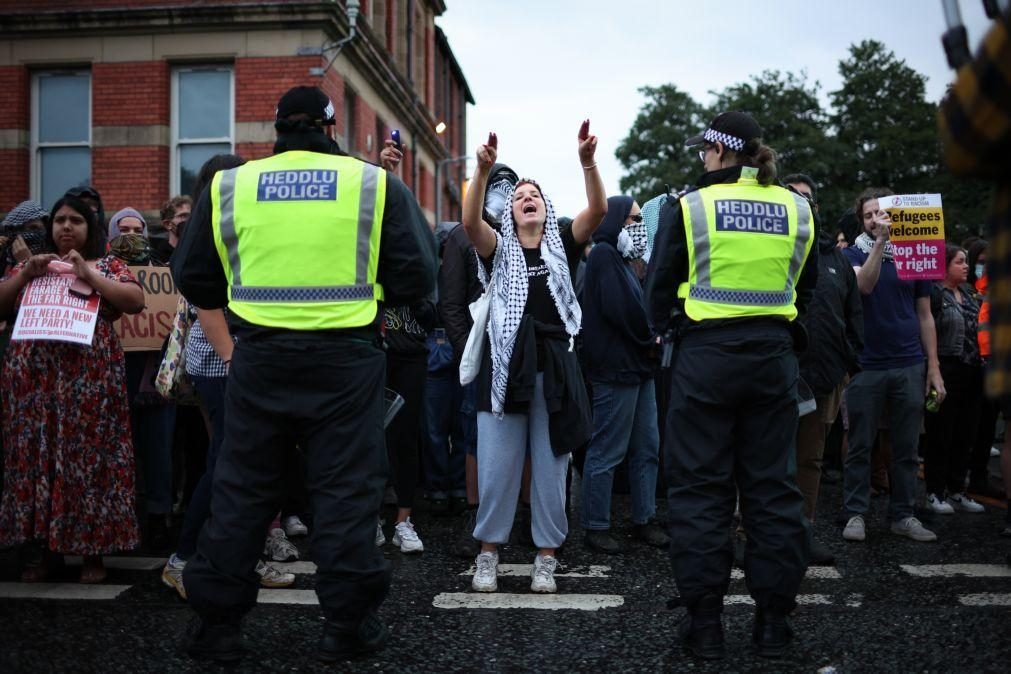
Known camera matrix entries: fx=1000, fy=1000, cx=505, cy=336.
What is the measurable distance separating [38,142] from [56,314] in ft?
42.4

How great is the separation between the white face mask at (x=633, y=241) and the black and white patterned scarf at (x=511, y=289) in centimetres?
93

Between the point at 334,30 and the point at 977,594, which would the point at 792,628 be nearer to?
the point at 977,594

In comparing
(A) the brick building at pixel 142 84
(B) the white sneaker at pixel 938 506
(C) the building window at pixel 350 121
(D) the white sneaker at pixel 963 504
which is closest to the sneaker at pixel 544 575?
(B) the white sneaker at pixel 938 506

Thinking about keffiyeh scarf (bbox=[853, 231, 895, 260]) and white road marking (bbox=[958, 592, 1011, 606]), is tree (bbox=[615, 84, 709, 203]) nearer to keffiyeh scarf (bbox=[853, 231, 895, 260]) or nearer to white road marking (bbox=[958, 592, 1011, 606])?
keffiyeh scarf (bbox=[853, 231, 895, 260])

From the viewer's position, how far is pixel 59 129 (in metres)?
16.1

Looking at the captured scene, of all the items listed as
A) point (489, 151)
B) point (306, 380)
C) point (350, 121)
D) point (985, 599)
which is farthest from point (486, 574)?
point (350, 121)

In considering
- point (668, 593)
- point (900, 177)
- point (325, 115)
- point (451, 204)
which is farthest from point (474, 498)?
point (900, 177)

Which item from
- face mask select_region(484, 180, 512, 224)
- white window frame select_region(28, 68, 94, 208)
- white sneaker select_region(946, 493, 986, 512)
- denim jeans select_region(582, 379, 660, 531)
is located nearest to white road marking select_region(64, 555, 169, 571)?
denim jeans select_region(582, 379, 660, 531)

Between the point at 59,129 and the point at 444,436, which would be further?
the point at 59,129

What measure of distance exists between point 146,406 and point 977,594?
452cm

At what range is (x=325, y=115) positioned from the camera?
152 inches

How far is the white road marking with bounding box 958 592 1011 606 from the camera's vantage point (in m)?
4.46

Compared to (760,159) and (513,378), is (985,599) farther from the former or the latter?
(513,378)

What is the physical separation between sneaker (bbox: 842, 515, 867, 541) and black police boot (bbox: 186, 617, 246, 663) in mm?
3852
